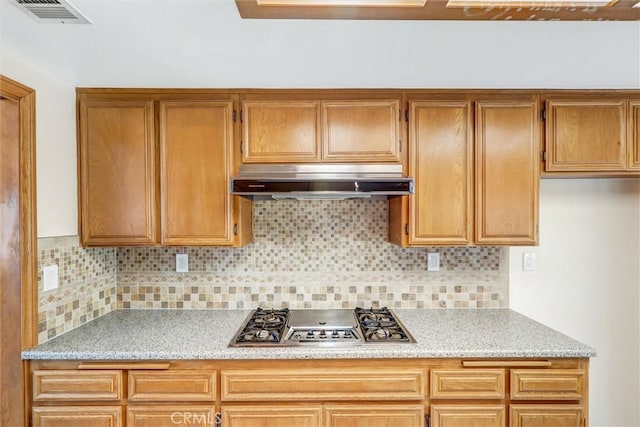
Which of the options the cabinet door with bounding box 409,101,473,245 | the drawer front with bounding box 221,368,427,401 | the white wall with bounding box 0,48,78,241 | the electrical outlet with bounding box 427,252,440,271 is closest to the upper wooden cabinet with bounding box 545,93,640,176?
the cabinet door with bounding box 409,101,473,245

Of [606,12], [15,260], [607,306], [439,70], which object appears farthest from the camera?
[607,306]

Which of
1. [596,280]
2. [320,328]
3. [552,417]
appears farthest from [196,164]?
[596,280]

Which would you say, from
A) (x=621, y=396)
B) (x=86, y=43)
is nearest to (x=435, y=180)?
(x=86, y=43)

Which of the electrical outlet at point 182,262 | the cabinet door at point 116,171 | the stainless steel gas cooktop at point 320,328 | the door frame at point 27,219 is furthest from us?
the electrical outlet at point 182,262

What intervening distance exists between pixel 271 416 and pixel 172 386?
487 millimetres

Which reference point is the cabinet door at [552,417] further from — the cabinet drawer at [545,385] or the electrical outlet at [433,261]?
the electrical outlet at [433,261]

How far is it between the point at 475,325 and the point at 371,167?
1.07 meters

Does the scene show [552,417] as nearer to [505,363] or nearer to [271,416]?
[505,363]

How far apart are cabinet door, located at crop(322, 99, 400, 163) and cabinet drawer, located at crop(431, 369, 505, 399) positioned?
1156 mm

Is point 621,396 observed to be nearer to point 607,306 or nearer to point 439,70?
point 607,306

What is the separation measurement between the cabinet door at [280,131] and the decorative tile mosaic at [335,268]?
418 mm

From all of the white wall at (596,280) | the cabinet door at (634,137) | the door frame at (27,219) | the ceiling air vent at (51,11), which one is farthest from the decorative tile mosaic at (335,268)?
the ceiling air vent at (51,11)

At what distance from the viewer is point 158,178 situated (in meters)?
2.00

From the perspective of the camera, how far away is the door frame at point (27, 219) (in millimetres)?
1624
